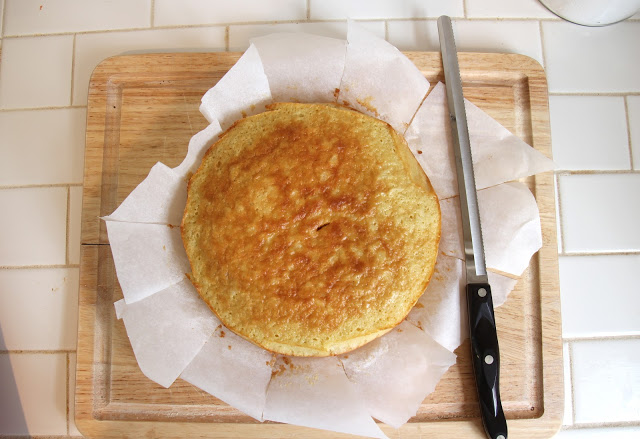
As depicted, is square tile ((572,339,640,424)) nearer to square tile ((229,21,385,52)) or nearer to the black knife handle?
the black knife handle

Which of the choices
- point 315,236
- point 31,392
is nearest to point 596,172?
point 315,236

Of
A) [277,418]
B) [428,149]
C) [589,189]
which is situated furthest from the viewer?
[589,189]

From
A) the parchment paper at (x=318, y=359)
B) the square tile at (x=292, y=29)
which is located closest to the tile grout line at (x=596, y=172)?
the parchment paper at (x=318, y=359)

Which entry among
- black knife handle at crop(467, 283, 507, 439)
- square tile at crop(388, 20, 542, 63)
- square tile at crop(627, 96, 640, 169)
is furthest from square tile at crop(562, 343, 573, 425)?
square tile at crop(388, 20, 542, 63)

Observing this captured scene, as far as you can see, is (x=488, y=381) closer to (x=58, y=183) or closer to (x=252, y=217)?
(x=252, y=217)

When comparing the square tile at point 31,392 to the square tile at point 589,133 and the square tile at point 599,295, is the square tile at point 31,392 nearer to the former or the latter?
the square tile at point 599,295

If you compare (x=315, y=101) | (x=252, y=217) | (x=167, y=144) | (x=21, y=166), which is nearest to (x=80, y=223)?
(x=21, y=166)
